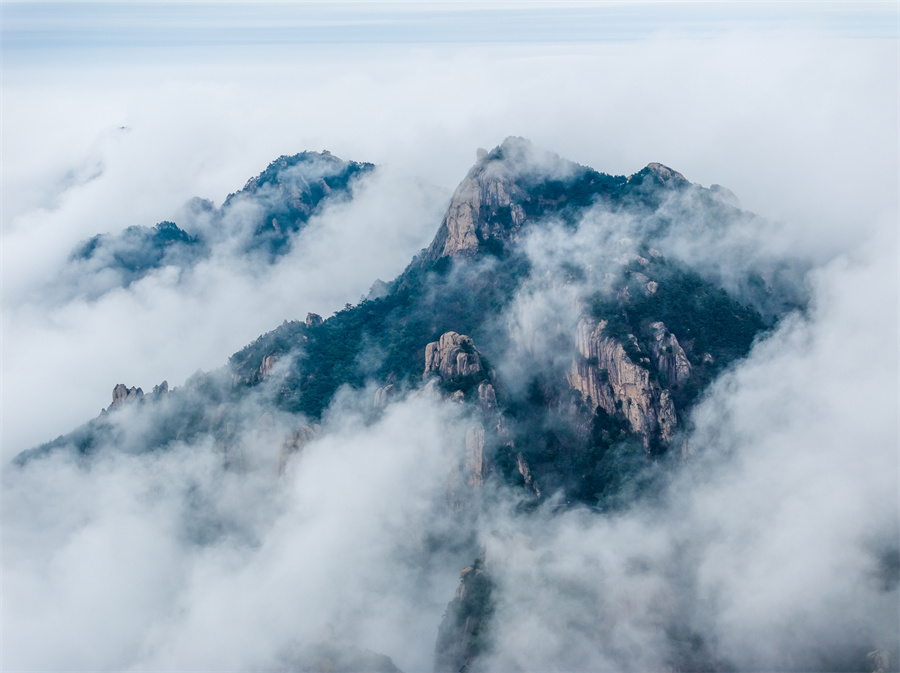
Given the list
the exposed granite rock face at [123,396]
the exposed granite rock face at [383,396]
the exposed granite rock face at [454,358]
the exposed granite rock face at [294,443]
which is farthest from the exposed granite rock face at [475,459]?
the exposed granite rock face at [123,396]

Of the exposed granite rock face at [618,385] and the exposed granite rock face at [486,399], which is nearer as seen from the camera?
the exposed granite rock face at [618,385]

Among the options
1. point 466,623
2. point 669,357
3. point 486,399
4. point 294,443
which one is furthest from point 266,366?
point 669,357

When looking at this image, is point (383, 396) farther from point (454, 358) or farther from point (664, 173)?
point (664, 173)

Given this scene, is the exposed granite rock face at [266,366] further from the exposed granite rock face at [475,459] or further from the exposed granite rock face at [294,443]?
the exposed granite rock face at [475,459]

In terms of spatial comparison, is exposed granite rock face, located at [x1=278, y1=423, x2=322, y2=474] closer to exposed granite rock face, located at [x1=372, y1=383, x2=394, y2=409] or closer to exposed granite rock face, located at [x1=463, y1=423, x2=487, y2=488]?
exposed granite rock face, located at [x1=372, y1=383, x2=394, y2=409]

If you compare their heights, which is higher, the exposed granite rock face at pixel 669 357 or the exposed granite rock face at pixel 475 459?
the exposed granite rock face at pixel 669 357

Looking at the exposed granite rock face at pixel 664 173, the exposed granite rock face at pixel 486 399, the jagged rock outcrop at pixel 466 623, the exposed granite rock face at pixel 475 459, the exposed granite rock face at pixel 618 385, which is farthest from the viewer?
the exposed granite rock face at pixel 664 173

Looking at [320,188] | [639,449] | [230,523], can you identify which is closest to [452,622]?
[639,449]
